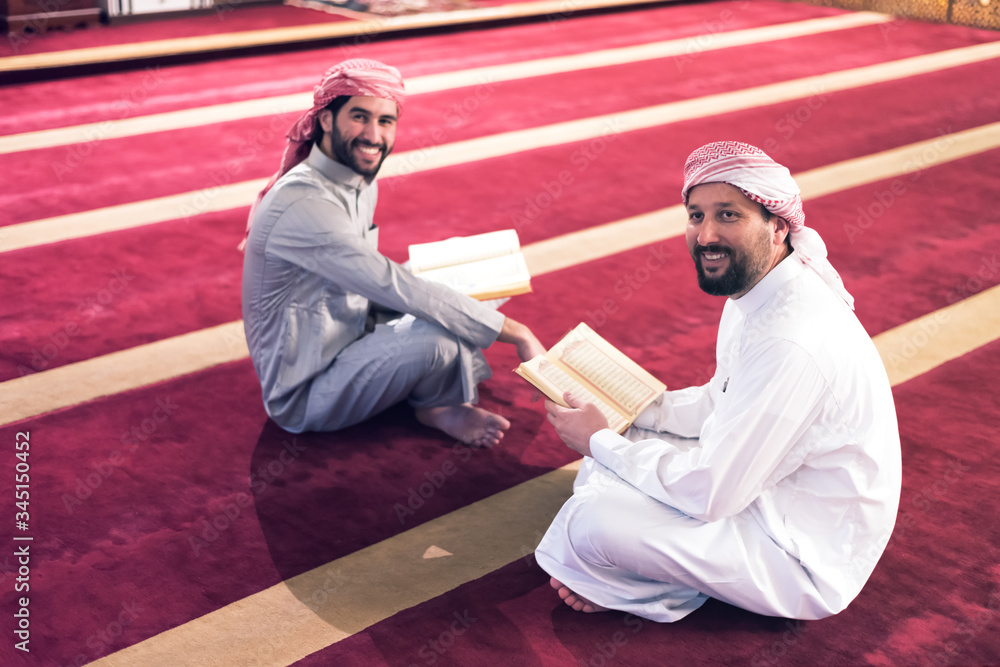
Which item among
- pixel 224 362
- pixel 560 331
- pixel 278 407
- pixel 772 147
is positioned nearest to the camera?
pixel 278 407

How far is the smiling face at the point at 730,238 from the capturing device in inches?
71.3

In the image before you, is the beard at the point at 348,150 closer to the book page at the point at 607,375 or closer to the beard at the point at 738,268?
the book page at the point at 607,375

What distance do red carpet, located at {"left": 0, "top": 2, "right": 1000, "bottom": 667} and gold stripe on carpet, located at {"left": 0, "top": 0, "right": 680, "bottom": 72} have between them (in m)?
0.34

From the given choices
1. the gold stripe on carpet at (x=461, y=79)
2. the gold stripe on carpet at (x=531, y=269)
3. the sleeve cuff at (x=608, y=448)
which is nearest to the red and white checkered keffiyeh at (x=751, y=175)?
the sleeve cuff at (x=608, y=448)

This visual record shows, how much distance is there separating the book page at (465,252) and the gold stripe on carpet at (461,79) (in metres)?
2.89

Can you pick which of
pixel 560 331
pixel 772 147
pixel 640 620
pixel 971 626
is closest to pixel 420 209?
pixel 560 331

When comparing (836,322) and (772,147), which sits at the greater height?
(836,322)

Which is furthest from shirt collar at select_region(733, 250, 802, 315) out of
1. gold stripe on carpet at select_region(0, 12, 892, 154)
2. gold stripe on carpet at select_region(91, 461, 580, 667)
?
gold stripe on carpet at select_region(0, 12, 892, 154)

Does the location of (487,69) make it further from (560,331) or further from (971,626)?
(971,626)

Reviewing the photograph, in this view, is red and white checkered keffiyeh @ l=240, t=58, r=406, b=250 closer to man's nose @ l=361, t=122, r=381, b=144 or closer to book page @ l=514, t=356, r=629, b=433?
man's nose @ l=361, t=122, r=381, b=144

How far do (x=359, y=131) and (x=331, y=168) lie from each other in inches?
5.1

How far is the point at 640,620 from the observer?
6.57 feet

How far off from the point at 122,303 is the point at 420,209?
1.37 metres

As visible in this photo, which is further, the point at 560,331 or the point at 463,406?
the point at 560,331
